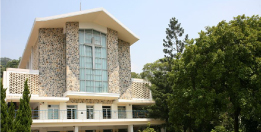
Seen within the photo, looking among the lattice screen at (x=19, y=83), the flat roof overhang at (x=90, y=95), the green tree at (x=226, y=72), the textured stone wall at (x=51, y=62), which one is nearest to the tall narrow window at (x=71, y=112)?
Result: the flat roof overhang at (x=90, y=95)

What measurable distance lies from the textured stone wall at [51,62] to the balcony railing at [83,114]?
4.96 feet

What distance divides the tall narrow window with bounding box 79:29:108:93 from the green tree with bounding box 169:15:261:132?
7.05 metres

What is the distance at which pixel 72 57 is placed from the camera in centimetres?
2325

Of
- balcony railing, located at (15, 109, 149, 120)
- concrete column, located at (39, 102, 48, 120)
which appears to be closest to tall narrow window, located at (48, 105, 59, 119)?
balcony railing, located at (15, 109, 149, 120)

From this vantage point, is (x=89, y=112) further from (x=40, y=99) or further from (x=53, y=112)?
(x=40, y=99)

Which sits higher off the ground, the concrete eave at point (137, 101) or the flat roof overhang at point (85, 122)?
the concrete eave at point (137, 101)

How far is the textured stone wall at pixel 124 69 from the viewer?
85.7 ft

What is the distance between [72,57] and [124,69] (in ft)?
18.6

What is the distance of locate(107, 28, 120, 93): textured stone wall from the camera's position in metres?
24.6

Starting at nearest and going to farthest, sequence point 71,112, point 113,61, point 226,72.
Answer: point 226,72 < point 71,112 < point 113,61

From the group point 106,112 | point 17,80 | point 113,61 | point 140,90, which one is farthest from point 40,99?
point 140,90

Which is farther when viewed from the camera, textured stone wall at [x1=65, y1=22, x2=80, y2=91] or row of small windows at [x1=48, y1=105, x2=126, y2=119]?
textured stone wall at [x1=65, y1=22, x2=80, y2=91]

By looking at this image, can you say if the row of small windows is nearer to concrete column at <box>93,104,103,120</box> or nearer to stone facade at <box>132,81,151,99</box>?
concrete column at <box>93,104,103,120</box>

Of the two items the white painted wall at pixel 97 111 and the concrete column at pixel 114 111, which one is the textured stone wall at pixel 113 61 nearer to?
the concrete column at pixel 114 111
